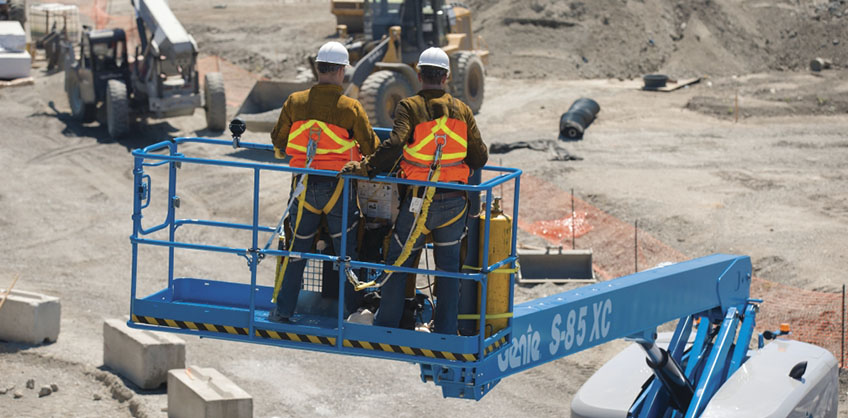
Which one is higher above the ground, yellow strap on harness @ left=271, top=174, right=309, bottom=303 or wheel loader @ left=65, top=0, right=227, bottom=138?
yellow strap on harness @ left=271, top=174, right=309, bottom=303

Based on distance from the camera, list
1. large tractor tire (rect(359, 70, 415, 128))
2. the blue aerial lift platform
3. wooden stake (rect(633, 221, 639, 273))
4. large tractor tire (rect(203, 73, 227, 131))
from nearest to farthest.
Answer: the blue aerial lift platform, wooden stake (rect(633, 221, 639, 273)), large tractor tire (rect(359, 70, 415, 128)), large tractor tire (rect(203, 73, 227, 131))

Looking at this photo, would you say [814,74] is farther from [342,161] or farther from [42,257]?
[342,161]

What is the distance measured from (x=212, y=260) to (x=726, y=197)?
8739mm

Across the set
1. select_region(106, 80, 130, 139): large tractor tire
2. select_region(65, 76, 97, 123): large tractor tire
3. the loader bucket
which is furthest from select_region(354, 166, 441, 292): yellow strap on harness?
select_region(65, 76, 97, 123): large tractor tire

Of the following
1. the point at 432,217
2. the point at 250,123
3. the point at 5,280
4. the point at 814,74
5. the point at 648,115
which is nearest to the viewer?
the point at 432,217

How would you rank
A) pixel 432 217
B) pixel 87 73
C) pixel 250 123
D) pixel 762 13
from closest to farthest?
1. pixel 432 217
2. pixel 250 123
3. pixel 87 73
4. pixel 762 13

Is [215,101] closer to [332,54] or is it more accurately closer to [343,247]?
[332,54]

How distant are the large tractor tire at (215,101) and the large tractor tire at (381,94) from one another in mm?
3485

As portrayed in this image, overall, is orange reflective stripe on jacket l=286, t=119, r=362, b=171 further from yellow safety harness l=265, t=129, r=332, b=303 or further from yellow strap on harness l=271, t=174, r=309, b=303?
yellow strap on harness l=271, t=174, r=309, b=303

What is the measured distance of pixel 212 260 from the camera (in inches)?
678

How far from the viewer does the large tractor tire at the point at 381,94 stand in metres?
22.0

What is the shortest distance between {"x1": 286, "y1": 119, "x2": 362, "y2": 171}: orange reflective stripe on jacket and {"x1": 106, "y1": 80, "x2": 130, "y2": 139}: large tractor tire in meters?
17.4

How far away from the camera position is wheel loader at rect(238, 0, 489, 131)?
2228 cm

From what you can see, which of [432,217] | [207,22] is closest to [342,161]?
[432,217]
